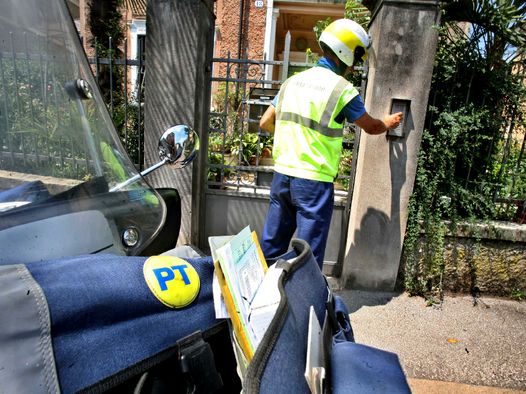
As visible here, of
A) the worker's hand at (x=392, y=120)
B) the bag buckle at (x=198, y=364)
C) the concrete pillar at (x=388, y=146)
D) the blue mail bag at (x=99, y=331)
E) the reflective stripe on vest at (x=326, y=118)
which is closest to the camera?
the blue mail bag at (x=99, y=331)

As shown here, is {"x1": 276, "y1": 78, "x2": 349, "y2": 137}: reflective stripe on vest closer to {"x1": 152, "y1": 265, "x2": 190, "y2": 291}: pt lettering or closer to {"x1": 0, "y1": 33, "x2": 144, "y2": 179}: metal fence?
{"x1": 0, "y1": 33, "x2": 144, "y2": 179}: metal fence

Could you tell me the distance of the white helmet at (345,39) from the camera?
108 inches

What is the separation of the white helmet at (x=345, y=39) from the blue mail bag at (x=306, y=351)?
199 centimetres

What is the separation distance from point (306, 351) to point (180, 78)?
10.5 feet

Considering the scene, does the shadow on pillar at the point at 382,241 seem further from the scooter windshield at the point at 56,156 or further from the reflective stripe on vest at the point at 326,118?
the scooter windshield at the point at 56,156

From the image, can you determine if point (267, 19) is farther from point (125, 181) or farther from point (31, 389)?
point (31, 389)

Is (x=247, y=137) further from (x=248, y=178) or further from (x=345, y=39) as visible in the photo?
(x=345, y=39)

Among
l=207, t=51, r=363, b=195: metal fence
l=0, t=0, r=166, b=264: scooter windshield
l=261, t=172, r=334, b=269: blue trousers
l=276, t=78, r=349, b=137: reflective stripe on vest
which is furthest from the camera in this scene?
l=207, t=51, r=363, b=195: metal fence

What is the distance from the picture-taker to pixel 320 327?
104 cm

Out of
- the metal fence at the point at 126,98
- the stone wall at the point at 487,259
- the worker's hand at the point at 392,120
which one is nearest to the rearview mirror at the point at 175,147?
the worker's hand at the point at 392,120

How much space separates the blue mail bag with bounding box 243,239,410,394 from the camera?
0.75 meters

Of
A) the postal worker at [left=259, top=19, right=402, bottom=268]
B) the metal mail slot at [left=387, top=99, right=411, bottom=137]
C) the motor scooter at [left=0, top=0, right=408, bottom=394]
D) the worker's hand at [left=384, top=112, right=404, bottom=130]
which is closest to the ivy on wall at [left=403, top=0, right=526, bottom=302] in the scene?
the metal mail slot at [left=387, top=99, right=411, bottom=137]

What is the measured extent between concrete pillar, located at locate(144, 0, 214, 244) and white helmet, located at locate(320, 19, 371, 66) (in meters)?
1.33

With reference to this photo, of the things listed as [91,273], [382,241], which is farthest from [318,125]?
[91,273]
